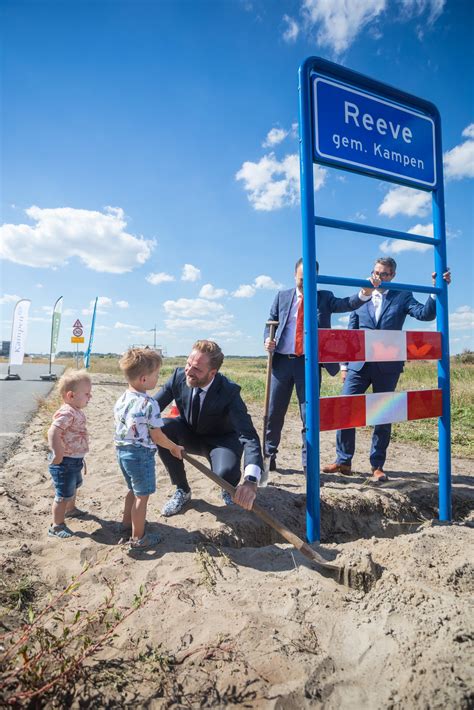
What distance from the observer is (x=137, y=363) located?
270 centimetres

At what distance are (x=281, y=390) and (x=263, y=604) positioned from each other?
2399 millimetres

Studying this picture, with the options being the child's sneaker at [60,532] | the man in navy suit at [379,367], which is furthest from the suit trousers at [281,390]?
the child's sneaker at [60,532]

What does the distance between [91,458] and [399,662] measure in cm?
400

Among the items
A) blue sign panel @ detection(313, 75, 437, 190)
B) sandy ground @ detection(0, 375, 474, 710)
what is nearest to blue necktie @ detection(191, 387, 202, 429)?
sandy ground @ detection(0, 375, 474, 710)

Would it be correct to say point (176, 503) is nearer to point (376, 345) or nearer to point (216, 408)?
point (216, 408)

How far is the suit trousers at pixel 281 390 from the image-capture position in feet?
13.4

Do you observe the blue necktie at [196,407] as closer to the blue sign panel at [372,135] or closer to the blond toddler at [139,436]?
the blond toddler at [139,436]

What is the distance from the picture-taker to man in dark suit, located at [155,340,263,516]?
126 inches

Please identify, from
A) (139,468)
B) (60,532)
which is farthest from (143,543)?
(60,532)

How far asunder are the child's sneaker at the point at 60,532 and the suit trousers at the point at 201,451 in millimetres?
848

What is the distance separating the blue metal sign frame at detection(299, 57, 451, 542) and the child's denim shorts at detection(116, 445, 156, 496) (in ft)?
3.39

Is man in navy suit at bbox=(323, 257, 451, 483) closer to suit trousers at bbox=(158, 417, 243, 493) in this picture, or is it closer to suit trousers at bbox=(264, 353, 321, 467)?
suit trousers at bbox=(264, 353, 321, 467)

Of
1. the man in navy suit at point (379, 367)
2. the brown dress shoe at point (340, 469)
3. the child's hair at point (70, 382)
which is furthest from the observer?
the brown dress shoe at point (340, 469)

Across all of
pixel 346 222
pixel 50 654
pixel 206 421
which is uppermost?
pixel 346 222
